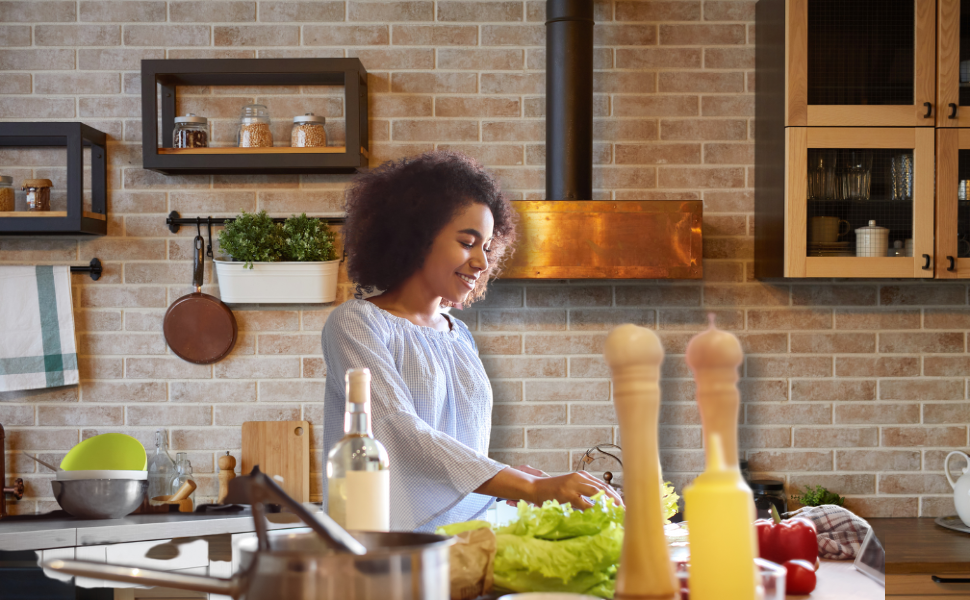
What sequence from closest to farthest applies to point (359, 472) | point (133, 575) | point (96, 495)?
point (133, 575), point (359, 472), point (96, 495)

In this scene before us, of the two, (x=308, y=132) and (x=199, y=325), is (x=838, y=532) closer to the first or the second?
(x=308, y=132)

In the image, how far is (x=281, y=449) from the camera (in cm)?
272

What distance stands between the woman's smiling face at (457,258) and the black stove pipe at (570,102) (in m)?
0.94

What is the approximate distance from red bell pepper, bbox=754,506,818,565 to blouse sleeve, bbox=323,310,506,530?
15.1 inches

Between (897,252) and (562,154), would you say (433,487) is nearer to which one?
(562,154)

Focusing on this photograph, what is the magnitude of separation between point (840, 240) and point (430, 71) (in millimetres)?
1444

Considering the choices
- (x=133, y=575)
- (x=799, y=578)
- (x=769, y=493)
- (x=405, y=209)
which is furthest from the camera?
(x=769, y=493)

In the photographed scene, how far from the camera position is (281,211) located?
9.06ft

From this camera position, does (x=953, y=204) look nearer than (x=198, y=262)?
Yes

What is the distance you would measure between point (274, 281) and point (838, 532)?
75.7 inches

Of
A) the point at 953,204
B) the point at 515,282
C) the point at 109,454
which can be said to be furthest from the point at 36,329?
the point at 953,204

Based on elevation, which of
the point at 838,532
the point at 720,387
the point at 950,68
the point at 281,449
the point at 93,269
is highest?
the point at 950,68

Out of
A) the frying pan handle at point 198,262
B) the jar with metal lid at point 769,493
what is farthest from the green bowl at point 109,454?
the jar with metal lid at point 769,493

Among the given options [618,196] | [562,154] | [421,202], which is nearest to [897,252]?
[618,196]
